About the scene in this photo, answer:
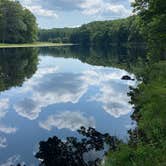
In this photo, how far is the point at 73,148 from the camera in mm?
16812

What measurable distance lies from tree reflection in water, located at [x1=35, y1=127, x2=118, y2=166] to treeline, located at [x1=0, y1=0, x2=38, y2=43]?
12061 cm

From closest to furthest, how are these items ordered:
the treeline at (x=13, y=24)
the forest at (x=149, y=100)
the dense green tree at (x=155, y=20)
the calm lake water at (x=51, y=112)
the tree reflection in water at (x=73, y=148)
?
1. the forest at (x=149, y=100)
2. the tree reflection in water at (x=73, y=148)
3. the calm lake water at (x=51, y=112)
4. the dense green tree at (x=155, y=20)
5. the treeline at (x=13, y=24)

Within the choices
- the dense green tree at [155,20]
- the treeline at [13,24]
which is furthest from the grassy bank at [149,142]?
the treeline at [13,24]

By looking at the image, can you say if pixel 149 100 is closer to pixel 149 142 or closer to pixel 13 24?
pixel 149 142

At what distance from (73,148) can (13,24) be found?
125772 millimetres

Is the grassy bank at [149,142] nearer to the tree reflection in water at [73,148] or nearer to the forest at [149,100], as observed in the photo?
the forest at [149,100]

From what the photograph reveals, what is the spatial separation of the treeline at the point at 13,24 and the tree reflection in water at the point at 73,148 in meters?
121

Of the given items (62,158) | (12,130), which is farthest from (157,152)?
(12,130)

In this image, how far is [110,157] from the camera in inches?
493

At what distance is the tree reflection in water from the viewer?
49.1 ft

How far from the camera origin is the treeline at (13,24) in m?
137

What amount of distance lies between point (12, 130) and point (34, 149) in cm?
403

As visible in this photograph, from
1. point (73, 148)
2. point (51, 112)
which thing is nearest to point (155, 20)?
point (51, 112)

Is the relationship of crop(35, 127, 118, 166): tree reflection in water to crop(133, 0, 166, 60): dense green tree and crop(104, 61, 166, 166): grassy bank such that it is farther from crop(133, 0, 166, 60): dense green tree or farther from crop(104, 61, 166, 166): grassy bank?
crop(133, 0, 166, 60): dense green tree
